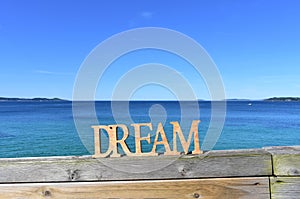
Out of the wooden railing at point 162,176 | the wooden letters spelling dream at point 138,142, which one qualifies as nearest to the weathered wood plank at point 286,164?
the wooden railing at point 162,176

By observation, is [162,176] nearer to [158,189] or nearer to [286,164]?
[158,189]

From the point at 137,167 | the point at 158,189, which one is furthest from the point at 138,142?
the point at 158,189

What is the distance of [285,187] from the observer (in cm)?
149

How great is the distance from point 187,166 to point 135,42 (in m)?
0.74

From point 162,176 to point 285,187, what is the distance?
65 cm

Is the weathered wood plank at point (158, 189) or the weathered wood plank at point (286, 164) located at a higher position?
the weathered wood plank at point (286, 164)

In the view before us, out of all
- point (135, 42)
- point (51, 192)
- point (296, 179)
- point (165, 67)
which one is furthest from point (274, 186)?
point (51, 192)

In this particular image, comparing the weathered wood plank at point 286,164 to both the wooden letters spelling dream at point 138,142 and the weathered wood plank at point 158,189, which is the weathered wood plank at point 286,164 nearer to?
the weathered wood plank at point 158,189

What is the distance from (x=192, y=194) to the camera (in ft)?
4.91

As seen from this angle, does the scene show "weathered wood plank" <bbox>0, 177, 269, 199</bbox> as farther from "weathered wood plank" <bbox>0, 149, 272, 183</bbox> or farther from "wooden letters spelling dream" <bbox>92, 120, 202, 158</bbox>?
"wooden letters spelling dream" <bbox>92, 120, 202, 158</bbox>

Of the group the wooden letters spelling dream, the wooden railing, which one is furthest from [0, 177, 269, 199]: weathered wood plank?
the wooden letters spelling dream

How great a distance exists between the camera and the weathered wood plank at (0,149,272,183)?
1496mm

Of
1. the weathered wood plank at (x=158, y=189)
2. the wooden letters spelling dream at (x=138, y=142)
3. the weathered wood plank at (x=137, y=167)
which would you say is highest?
the wooden letters spelling dream at (x=138, y=142)

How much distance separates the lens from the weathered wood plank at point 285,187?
1484 millimetres
